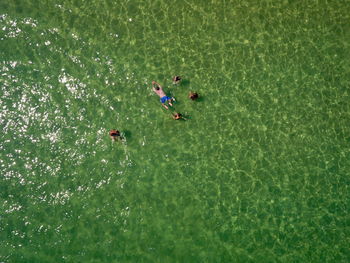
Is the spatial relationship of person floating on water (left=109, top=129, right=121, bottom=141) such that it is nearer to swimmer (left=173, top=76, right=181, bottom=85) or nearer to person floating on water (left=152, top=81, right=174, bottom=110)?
person floating on water (left=152, top=81, right=174, bottom=110)

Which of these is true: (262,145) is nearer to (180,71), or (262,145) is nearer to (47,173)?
(180,71)

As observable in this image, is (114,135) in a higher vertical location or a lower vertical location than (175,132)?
higher

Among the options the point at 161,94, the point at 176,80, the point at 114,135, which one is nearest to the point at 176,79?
the point at 176,80

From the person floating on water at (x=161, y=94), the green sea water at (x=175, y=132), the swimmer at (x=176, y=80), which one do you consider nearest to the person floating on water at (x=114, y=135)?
the green sea water at (x=175, y=132)

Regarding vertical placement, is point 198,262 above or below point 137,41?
below

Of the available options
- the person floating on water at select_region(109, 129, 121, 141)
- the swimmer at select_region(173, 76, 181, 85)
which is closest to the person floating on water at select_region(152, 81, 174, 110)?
the swimmer at select_region(173, 76, 181, 85)

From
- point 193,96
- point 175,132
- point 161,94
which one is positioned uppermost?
point 161,94

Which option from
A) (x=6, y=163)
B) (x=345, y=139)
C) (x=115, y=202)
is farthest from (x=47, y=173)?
(x=345, y=139)

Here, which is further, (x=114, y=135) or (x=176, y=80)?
(x=176, y=80)

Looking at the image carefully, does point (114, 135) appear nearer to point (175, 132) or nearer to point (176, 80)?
point (175, 132)
